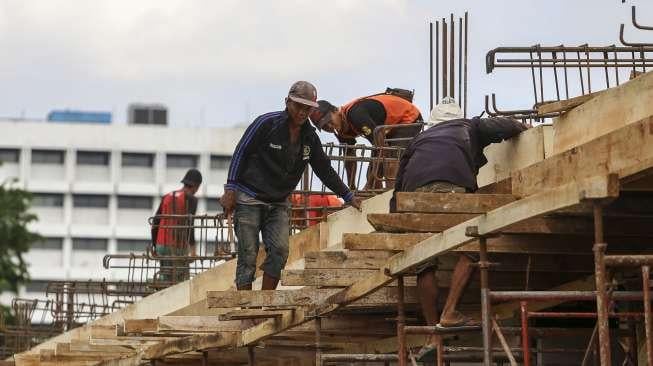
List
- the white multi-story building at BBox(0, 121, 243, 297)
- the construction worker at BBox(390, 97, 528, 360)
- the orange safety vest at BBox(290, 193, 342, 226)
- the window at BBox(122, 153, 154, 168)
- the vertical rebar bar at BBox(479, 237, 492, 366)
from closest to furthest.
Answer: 1. the vertical rebar bar at BBox(479, 237, 492, 366)
2. the construction worker at BBox(390, 97, 528, 360)
3. the orange safety vest at BBox(290, 193, 342, 226)
4. the white multi-story building at BBox(0, 121, 243, 297)
5. the window at BBox(122, 153, 154, 168)

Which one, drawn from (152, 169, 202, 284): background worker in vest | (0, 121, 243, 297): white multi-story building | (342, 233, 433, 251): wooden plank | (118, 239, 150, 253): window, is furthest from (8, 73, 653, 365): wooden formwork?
(118, 239, 150, 253): window

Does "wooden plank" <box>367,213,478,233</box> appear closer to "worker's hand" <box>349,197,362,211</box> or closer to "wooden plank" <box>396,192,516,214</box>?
"wooden plank" <box>396,192,516,214</box>

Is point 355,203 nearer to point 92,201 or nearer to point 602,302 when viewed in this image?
point 602,302

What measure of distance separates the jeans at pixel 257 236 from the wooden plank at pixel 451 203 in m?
2.69

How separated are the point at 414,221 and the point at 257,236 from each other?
8.71ft

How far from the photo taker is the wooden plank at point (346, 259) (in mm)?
14289

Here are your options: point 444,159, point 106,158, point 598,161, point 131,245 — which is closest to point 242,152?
point 444,159

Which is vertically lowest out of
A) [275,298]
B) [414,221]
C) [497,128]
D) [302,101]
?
[275,298]

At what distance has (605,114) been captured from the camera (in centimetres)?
1297

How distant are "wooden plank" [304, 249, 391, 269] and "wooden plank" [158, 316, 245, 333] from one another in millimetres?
2490

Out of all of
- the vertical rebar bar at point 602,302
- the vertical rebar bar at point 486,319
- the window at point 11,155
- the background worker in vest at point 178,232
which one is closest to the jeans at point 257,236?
the vertical rebar bar at point 486,319

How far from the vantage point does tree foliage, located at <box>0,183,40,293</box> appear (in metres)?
62.8

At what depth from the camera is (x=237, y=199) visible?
15961 millimetres

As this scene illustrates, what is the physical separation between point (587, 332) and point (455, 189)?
1.67m
